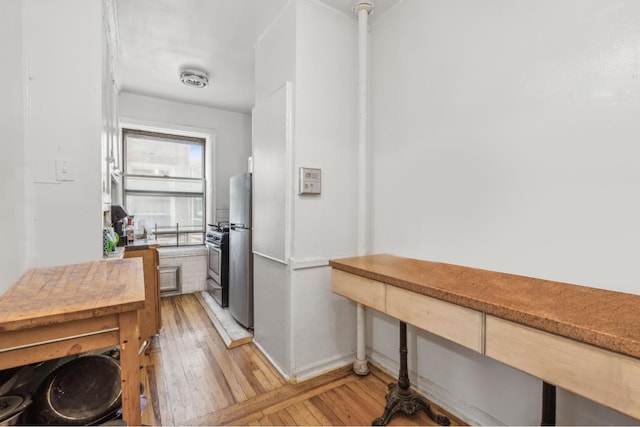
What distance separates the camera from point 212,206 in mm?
4445

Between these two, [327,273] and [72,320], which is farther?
[327,273]

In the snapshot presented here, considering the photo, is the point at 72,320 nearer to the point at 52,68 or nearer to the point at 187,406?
the point at 187,406

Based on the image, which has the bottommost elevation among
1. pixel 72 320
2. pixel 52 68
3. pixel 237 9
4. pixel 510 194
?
pixel 72 320

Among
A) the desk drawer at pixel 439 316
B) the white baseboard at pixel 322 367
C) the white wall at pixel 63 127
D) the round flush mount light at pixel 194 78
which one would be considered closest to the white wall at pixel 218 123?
the round flush mount light at pixel 194 78

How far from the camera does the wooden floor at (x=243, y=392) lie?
67.9 inches

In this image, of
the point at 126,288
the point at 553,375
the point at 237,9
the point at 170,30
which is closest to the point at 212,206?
the point at 170,30

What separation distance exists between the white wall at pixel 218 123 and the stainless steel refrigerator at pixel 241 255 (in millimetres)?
1378

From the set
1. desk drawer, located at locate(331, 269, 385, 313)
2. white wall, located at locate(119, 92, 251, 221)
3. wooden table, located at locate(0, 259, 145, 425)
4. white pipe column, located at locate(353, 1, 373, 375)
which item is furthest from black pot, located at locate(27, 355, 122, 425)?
white wall, located at locate(119, 92, 251, 221)

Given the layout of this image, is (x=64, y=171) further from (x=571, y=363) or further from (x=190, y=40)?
(x=571, y=363)

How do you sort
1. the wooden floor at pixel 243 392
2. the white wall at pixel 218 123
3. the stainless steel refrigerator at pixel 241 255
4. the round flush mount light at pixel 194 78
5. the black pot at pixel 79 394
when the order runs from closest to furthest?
the black pot at pixel 79 394 → the wooden floor at pixel 243 392 → the stainless steel refrigerator at pixel 241 255 → the round flush mount light at pixel 194 78 → the white wall at pixel 218 123

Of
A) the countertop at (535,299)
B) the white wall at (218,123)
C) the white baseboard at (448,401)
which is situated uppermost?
the white wall at (218,123)

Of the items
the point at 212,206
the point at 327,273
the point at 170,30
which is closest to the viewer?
the point at 327,273

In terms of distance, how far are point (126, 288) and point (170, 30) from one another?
243 cm

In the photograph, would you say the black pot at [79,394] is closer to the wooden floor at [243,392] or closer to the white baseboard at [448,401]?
the wooden floor at [243,392]
